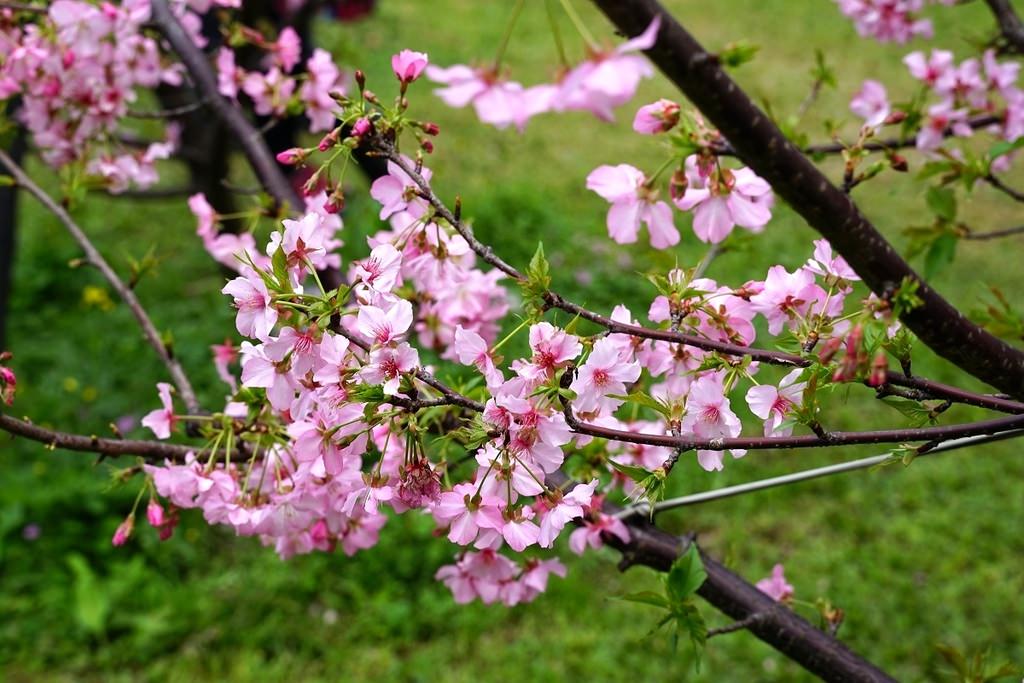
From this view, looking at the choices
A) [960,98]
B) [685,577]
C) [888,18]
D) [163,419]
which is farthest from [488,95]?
[888,18]

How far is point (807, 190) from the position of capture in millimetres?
681

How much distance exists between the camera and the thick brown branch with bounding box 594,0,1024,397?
590 millimetres

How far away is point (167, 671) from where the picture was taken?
9.08 ft

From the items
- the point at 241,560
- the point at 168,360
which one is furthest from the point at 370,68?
the point at 168,360

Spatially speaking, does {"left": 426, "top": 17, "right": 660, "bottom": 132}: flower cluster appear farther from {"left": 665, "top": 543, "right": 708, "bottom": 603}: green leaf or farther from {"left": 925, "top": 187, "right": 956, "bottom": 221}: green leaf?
{"left": 925, "top": 187, "right": 956, "bottom": 221}: green leaf

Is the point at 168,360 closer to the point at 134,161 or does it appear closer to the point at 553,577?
the point at 134,161

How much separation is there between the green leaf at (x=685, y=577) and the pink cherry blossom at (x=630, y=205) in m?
0.37

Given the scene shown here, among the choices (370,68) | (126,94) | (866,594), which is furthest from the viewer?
(370,68)

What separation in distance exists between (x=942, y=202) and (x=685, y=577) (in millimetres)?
801

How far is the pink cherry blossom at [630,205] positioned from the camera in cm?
95

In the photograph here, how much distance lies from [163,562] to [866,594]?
2.39 meters

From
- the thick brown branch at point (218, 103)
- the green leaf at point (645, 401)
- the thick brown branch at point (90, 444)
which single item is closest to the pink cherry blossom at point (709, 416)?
the green leaf at point (645, 401)

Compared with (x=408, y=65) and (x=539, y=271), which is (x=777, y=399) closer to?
(x=539, y=271)

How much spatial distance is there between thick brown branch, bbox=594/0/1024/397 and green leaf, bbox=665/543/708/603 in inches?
15.1
